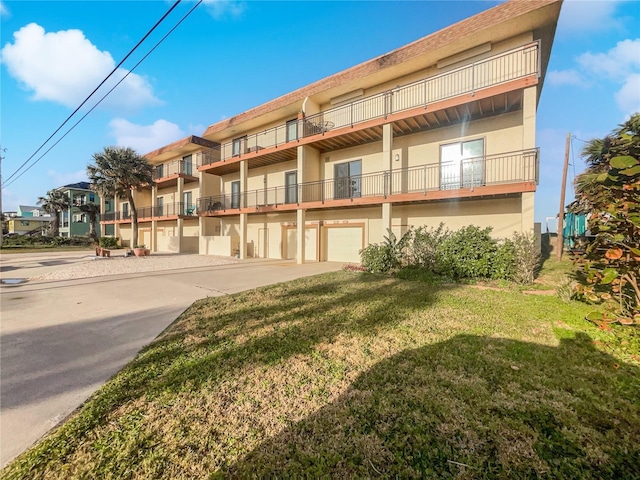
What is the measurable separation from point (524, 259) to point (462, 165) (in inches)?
183

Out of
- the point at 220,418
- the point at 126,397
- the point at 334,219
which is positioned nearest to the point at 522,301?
the point at 220,418

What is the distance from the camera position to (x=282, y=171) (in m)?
17.3

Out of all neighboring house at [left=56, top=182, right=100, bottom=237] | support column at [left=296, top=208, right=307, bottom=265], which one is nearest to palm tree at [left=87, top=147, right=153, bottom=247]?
support column at [left=296, top=208, right=307, bottom=265]

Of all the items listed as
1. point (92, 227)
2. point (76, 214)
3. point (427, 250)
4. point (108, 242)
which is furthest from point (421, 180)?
point (76, 214)

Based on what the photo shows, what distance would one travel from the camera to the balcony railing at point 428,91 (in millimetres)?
9719

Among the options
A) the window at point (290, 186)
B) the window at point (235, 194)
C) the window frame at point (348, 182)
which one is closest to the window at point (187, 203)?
the window at point (235, 194)

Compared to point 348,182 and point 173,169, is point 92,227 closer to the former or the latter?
point 173,169

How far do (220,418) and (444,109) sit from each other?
39.2ft

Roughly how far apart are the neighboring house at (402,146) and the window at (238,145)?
124mm

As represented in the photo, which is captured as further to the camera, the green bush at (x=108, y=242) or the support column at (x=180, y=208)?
the green bush at (x=108, y=242)

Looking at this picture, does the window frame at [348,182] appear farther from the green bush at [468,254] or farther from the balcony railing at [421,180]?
the green bush at [468,254]

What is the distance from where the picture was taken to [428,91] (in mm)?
11742

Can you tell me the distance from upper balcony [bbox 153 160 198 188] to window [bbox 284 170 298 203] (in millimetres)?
10463

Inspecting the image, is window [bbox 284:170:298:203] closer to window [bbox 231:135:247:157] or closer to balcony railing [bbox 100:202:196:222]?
window [bbox 231:135:247:157]
